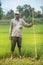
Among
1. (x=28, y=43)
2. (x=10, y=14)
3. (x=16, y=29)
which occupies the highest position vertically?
(x=10, y=14)

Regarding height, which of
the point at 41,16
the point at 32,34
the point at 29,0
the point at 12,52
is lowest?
the point at 12,52

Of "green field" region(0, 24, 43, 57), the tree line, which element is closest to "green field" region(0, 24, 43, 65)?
"green field" region(0, 24, 43, 57)

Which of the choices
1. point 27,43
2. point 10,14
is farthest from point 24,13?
point 27,43

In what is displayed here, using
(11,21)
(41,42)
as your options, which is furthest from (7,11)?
(41,42)

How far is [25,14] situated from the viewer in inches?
127

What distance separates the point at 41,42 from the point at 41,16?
0.32m

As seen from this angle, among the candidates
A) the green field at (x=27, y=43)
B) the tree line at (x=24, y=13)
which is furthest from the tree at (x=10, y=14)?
the green field at (x=27, y=43)

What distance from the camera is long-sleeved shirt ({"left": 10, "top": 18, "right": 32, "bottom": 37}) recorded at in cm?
314

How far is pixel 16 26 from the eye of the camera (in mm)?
3141

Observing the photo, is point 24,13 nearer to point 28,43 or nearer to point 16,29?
point 16,29

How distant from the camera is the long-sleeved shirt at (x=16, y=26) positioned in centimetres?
314

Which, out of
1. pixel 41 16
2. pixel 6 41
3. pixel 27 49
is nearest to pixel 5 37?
pixel 6 41

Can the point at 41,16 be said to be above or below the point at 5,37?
above

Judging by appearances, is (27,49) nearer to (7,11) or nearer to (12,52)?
(12,52)
